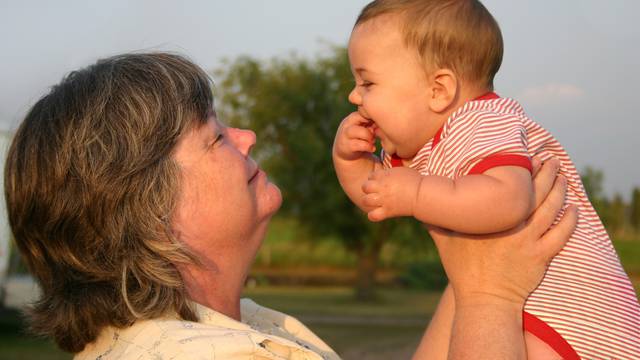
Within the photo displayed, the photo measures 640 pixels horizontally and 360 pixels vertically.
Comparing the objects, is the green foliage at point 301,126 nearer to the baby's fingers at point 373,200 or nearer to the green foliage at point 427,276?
the green foliage at point 427,276

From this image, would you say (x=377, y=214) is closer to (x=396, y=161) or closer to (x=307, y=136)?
(x=396, y=161)

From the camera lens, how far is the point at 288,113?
76.2ft

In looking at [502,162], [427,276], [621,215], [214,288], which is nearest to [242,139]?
[214,288]

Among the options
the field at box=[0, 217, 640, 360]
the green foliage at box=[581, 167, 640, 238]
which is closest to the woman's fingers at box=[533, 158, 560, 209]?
the green foliage at box=[581, 167, 640, 238]

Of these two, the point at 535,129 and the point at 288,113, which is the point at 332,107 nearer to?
the point at 288,113

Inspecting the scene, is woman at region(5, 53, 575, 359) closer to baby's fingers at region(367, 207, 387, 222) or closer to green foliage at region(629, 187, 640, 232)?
baby's fingers at region(367, 207, 387, 222)

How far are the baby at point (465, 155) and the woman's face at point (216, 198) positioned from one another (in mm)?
353

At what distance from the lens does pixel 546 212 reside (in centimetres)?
230

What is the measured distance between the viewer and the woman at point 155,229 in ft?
7.43

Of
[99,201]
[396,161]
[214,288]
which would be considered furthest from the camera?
[396,161]

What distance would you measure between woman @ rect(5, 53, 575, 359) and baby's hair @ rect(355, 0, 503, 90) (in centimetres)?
39

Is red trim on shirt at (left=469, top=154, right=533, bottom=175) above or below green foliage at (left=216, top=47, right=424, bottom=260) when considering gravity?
above

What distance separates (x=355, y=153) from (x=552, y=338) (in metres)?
0.85

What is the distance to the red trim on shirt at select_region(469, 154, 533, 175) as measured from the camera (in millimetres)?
2207
